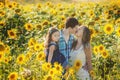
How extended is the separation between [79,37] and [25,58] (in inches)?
32.2

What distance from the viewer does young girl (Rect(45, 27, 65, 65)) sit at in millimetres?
5133

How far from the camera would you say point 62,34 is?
5.30 metres

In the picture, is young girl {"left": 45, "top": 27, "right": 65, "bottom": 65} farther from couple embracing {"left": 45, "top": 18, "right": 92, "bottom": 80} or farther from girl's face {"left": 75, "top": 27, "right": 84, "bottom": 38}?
girl's face {"left": 75, "top": 27, "right": 84, "bottom": 38}

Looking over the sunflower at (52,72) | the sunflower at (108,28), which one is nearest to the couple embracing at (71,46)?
the sunflower at (108,28)

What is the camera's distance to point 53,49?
5176 mm

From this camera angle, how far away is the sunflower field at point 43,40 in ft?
14.7

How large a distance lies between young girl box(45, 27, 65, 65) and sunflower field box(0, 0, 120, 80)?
0.09 meters

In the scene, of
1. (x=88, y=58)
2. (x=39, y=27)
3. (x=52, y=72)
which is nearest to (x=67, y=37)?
(x=88, y=58)

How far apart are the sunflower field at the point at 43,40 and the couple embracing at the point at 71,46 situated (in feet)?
0.36

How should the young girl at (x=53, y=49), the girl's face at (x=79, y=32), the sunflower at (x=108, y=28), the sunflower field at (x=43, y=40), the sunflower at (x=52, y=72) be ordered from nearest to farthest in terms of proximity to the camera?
1. the sunflower at (x=52, y=72)
2. the sunflower field at (x=43, y=40)
3. the young girl at (x=53, y=49)
4. the girl's face at (x=79, y=32)
5. the sunflower at (x=108, y=28)

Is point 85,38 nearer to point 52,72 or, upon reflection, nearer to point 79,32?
point 79,32

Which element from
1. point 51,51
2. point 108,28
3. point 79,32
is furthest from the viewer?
point 108,28

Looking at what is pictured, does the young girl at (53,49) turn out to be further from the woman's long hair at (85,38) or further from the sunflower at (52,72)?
the sunflower at (52,72)

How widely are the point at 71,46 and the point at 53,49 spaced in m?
0.25
